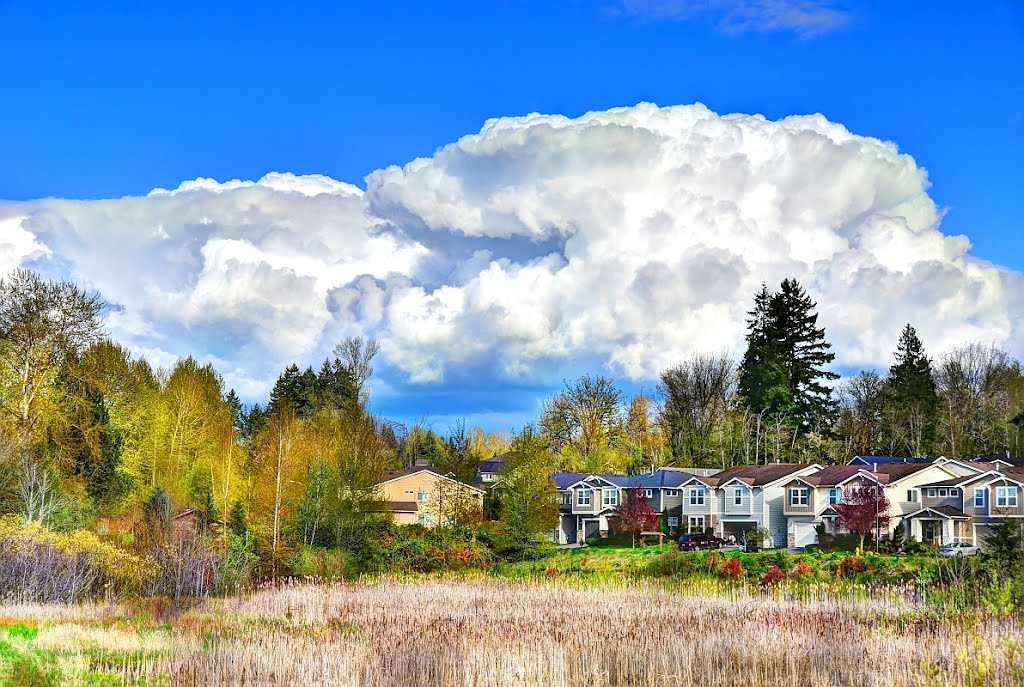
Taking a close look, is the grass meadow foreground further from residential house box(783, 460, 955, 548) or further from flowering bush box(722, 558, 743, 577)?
residential house box(783, 460, 955, 548)

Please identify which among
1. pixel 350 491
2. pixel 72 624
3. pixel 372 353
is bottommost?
pixel 72 624

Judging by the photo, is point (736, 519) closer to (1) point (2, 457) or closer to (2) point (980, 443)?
(2) point (980, 443)

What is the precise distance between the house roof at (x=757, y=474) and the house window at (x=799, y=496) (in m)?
1.01

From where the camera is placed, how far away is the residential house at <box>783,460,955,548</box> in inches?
2201

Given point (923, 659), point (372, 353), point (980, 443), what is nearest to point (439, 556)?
point (923, 659)

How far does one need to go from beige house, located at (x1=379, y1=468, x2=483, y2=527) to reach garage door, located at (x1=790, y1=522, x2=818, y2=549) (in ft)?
61.5

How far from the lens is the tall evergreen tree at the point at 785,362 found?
240ft

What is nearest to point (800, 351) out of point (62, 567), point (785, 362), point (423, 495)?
point (785, 362)

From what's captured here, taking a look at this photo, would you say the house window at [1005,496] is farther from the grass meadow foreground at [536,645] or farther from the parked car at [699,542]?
the grass meadow foreground at [536,645]

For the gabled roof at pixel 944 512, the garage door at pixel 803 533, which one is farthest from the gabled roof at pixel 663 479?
the gabled roof at pixel 944 512

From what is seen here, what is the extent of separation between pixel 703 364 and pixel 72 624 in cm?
6192

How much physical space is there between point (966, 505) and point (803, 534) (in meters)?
10.0

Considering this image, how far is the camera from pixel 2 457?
35.1 metres

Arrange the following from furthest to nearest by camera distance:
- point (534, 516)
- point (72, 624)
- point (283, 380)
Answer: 1. point (283, 380)
2. point (534, 516)
3. point (72, 624)
